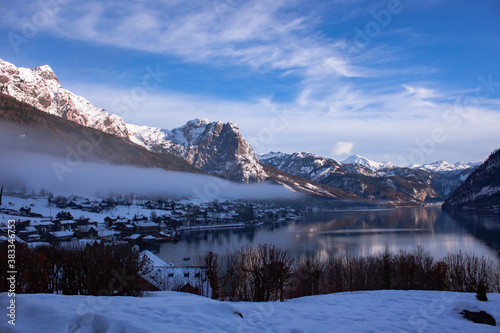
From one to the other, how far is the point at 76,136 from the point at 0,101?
30.6 metres

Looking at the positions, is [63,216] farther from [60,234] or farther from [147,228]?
[60,234]

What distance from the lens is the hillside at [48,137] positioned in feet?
415

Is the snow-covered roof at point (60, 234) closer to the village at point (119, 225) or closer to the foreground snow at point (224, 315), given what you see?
the village at point (119, 225)

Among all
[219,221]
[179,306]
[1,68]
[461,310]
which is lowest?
[219,221]

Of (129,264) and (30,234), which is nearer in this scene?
(129,264)

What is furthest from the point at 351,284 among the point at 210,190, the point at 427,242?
the point at 210,190

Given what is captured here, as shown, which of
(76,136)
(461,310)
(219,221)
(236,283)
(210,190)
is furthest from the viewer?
(210,190)

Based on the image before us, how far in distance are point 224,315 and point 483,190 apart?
146608 millimetres

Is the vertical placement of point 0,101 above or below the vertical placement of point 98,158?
above

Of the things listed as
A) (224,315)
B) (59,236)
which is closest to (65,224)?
(59,236)

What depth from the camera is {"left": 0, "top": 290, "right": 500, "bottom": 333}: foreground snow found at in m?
6.01

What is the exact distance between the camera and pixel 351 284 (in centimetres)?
2083

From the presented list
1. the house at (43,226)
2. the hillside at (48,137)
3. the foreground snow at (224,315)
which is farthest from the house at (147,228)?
the hillside at (48,137)

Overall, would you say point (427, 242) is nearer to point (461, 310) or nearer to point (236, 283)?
point (236, 283)
